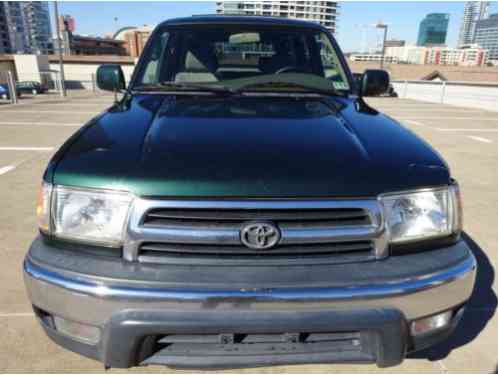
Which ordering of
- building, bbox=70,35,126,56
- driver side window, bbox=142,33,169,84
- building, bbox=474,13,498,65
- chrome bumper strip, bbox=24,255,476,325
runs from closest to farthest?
chrome bumper strip, bbox=24,255,476,325 → driver side window, bbox=142,33,169,84 → building, bbox=70,35,126,56 → building, bbox=474,13,498,65

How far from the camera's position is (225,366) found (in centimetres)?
152

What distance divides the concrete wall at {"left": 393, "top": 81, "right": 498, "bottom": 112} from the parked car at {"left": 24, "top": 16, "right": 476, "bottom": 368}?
16317 millimetres

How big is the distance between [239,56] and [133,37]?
251ft

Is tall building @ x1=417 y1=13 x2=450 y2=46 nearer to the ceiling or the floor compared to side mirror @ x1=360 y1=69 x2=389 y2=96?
nearer to the ceiling

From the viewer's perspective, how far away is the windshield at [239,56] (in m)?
2.80

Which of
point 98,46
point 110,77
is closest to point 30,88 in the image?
point 110,77

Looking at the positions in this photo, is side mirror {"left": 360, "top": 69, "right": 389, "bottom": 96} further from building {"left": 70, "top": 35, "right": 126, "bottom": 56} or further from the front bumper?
building {"left": 70, "top": 35, "right": 126, "bottom": 56}

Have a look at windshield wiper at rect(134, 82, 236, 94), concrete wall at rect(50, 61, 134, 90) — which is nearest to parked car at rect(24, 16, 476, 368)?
windshield wiper at rect(134, 82, 236, 94)

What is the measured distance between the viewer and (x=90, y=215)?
1.55 metres

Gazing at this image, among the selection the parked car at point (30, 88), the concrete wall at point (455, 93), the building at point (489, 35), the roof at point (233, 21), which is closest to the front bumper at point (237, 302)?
the roof at point (233, 21)

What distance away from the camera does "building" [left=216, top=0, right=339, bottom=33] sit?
1271 centimetres

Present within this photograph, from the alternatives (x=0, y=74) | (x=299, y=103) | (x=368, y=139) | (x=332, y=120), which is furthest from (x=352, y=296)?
(x=0, y=74)

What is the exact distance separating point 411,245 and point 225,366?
3.04ft

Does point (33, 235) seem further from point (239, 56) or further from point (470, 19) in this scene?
point (470, 19)
